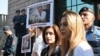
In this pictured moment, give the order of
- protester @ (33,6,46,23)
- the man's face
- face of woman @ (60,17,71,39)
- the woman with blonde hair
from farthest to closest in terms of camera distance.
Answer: protester @ (33,6,46,23) < the man's face < face of woman @ (60,17,71,39) < the woman with blonde hair

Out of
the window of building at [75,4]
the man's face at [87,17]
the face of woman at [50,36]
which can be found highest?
the window of building at [75,4]

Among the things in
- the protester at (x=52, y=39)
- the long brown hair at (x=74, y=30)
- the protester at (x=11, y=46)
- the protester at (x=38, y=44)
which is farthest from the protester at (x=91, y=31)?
the protester at (x=11, y=46)

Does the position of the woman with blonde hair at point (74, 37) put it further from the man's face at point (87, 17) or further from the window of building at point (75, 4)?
the window of building at point (75, 4)

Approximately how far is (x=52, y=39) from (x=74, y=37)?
1.21 meters

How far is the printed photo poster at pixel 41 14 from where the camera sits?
440 centimetres

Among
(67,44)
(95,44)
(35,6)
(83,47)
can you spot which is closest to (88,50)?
(83,47)

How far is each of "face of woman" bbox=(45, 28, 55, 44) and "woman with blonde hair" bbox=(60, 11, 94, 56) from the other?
1.02 metres

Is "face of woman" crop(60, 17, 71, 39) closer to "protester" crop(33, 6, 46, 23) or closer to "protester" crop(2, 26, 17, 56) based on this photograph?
"protester" crop(33, 6, 46, 23)

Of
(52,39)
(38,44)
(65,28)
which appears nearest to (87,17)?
(52,39)

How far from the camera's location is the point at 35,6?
15.6 feet

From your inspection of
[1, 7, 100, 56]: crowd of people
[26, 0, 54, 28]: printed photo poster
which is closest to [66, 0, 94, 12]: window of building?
[1, 7, 100, 56]: crowd of people

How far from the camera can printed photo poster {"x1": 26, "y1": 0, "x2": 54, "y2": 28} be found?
14.4 ft

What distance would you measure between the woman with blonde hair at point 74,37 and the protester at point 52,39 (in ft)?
2.76

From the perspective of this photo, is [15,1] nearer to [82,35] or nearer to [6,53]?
[6,53]
